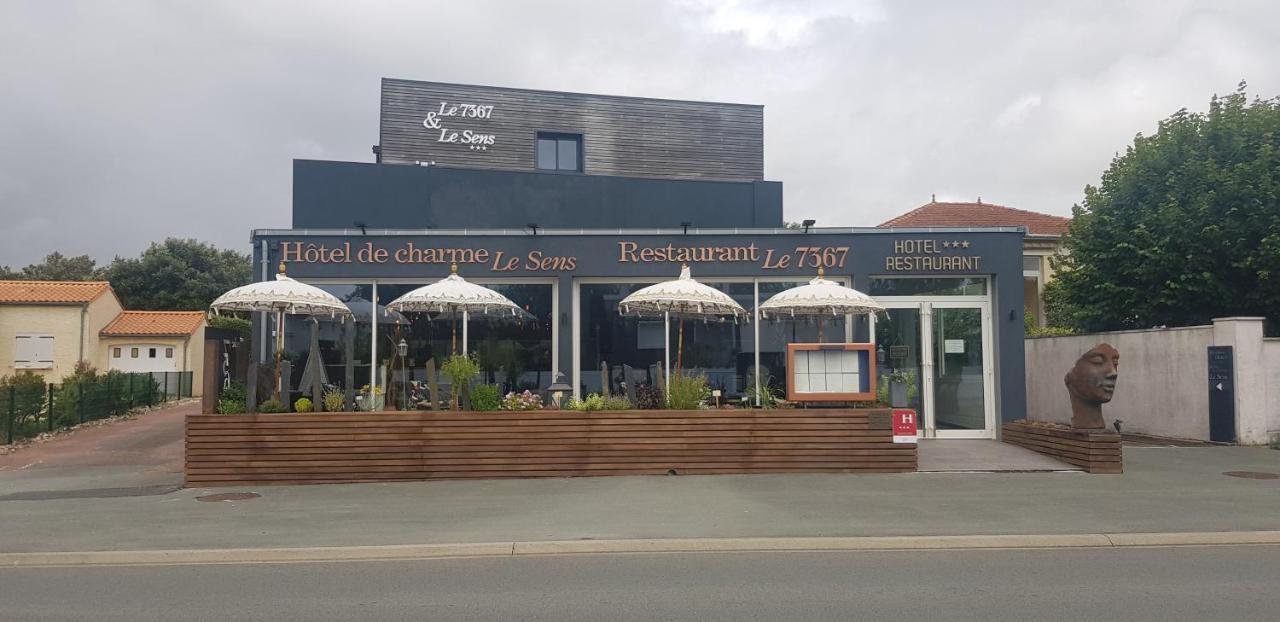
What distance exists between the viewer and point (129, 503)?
10297mm

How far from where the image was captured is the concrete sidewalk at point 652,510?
27.3ft

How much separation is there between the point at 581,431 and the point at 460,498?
1986mm

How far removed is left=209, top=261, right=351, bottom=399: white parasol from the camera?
1177 cm

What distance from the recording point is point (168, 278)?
1876 inches

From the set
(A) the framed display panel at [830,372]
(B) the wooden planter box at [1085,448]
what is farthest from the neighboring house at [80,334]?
(B) the wooden planter box at [1085,448]

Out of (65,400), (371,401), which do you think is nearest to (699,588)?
(371,401)

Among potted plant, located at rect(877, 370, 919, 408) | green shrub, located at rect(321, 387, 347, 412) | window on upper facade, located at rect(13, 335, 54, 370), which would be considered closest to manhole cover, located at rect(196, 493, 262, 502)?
green shrub, located at rect(321, 387, 347, 412)

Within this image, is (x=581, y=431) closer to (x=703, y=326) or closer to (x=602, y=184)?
(x=703, y=326)

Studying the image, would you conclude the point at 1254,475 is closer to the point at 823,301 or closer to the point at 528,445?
the point at 823,301

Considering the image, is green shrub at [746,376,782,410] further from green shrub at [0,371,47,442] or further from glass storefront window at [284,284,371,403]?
green shrub at [0,371,47,442]

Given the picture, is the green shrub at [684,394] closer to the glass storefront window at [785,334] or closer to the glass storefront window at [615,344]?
the glass storefront window at [615,344]

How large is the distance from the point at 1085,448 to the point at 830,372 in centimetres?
343

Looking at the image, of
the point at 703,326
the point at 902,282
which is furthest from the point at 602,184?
the point at 902,282

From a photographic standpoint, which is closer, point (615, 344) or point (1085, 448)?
point (1085, 448)
